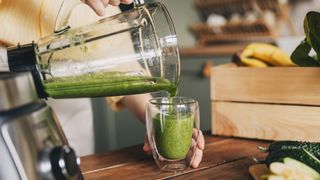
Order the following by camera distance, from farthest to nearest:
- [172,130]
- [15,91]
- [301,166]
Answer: [172,130], [301,166], [15,91]

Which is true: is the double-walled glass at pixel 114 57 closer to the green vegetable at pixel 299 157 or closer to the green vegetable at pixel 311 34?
the green vegetable at pixel 299 157

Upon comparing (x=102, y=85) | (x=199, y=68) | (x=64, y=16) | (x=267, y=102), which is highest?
(x=64, y=16)

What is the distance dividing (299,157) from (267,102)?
0.33 meters

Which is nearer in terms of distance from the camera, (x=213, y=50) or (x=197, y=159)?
(x=197, y=159)

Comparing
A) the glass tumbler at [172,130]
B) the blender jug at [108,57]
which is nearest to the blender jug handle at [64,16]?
the blender jug at [108,57]

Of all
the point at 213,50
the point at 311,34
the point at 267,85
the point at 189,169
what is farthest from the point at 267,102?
the point at 213,50

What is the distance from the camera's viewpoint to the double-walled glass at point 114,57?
644 millimetres

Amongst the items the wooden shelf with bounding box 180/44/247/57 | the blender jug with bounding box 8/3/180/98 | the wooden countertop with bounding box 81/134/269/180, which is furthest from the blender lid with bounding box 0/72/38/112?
the wooden shelf with bounding box 180/44/247/57

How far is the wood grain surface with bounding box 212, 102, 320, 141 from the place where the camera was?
865mm

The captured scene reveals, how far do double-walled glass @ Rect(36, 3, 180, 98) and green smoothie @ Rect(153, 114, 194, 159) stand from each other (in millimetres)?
57

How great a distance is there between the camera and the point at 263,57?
99 centimetres

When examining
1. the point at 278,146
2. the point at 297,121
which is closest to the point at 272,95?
the point at 297,121

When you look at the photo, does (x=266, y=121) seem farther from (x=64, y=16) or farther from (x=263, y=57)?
(x=64, y=16)

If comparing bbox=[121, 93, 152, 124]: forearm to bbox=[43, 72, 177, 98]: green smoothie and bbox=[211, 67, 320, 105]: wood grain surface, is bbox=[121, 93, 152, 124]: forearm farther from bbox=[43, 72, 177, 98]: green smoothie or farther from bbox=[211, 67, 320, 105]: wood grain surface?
bbox=[43, 72, 177, 98]: green smoothie
